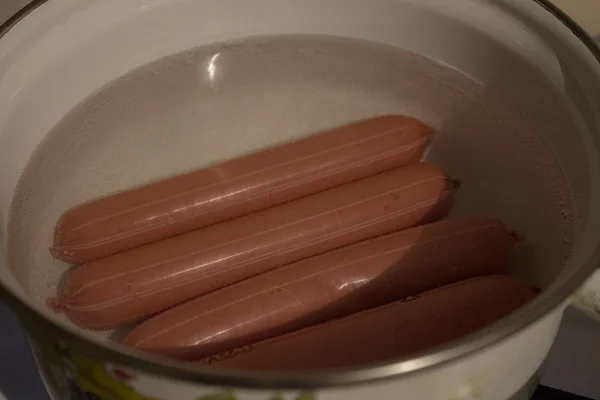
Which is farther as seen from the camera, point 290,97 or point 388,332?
point 290,97

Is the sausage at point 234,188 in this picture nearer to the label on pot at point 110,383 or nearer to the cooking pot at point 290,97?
the cooking pot at point 290,97

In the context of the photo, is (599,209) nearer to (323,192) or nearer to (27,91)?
(323,192)

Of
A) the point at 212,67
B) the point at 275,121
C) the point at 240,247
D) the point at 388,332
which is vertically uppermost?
the point at 212,67

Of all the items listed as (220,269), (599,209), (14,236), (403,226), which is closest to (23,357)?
(14,236)

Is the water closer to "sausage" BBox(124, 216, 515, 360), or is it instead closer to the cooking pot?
the cooking pot

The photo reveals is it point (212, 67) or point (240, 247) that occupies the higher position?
point (212, 67)

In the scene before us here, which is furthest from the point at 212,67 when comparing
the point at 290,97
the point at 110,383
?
the point at 110,383

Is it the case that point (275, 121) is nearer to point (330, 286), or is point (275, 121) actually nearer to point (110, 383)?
point (330, 286)

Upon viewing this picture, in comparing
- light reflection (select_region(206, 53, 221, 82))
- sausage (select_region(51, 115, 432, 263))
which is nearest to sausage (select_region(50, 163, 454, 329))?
sausage (select_region(51, 115, 432, 263))
